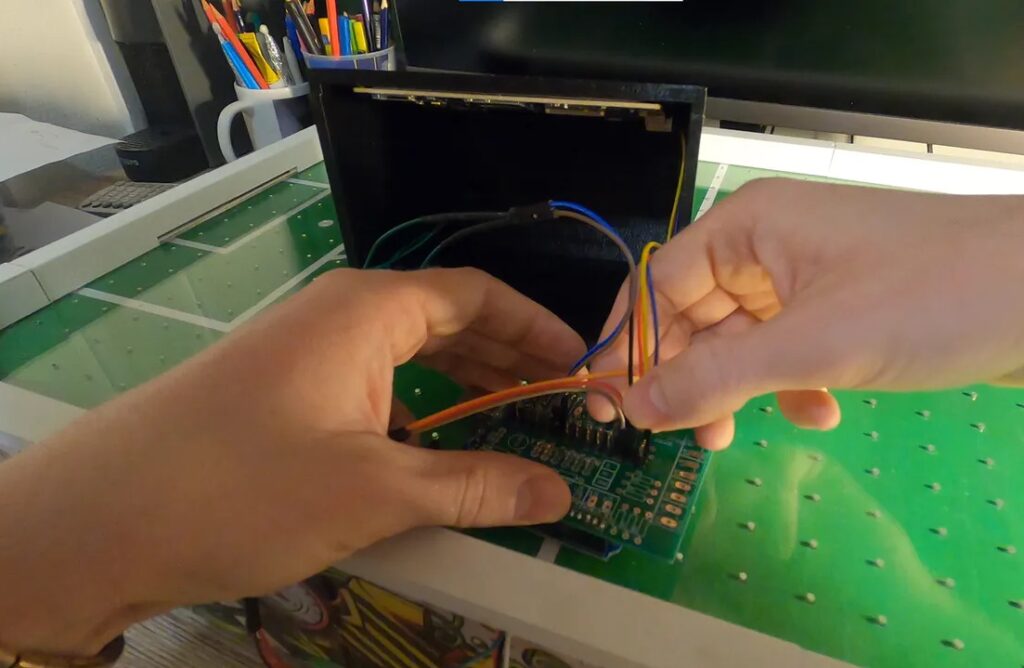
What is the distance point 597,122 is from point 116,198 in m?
0.73

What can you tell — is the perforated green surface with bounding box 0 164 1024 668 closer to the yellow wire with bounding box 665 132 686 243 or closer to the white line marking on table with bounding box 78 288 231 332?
the white line marking on table with bounding box 78 288 231 332

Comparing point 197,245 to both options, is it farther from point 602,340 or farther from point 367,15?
point 602,340

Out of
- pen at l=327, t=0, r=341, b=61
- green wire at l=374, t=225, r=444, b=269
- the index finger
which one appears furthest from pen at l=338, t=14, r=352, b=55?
the index finger

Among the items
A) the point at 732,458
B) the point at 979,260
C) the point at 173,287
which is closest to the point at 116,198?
the point at 173,287

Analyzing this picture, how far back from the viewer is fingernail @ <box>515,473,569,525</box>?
39cm

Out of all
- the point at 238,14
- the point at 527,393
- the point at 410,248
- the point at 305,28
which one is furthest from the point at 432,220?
the point at 238,14

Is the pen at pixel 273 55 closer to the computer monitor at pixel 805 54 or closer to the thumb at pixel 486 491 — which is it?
the computer monitor at pixel 805 54

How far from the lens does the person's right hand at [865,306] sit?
0.32m

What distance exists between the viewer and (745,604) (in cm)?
39

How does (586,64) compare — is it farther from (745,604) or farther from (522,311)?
(745,604)

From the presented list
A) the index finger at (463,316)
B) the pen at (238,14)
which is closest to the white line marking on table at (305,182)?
the pen at (238,14)

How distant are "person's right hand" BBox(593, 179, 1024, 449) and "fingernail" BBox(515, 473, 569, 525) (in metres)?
0.07

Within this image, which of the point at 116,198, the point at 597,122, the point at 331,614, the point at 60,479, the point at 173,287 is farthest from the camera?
the point at 116,198

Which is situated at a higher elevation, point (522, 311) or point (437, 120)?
point (437, 120)
